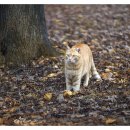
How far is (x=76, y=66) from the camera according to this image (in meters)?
7.69

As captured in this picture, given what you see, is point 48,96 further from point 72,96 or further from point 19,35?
point 19,35

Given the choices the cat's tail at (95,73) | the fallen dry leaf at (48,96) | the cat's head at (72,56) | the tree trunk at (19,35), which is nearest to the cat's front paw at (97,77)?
the cat's tail at (95,73)

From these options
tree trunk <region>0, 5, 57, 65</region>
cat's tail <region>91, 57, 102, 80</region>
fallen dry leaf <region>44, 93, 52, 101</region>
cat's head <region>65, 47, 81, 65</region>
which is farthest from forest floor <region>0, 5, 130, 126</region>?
cat's head <region>65, 47, 81, 65</region>

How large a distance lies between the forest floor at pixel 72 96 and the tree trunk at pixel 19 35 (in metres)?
0.21

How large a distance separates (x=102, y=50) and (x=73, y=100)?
2.89 metres

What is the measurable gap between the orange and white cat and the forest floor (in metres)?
0.16

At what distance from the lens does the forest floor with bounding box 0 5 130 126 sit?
664 cm

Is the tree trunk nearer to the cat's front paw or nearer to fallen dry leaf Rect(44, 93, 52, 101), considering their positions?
the cat's front paw

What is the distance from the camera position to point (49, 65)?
351 inches

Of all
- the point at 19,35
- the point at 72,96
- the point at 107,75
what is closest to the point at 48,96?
the point at 72,96

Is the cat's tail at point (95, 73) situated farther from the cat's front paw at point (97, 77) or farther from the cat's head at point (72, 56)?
the cat's head at point (72, 56)

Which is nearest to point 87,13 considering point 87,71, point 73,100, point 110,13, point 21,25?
point 110,13

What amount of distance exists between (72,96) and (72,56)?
62 cm
